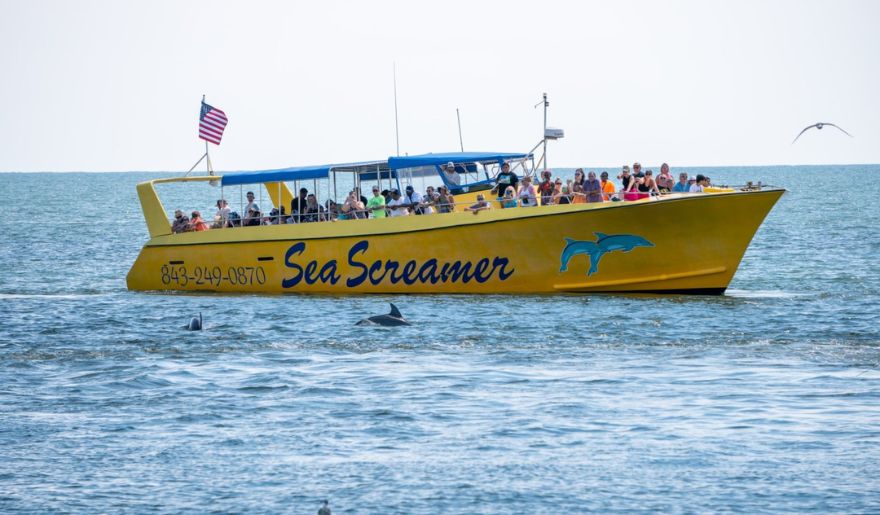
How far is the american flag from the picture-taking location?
29.3m

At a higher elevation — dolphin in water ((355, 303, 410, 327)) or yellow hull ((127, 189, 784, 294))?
yellow hull ((127, 189, 784, 294))

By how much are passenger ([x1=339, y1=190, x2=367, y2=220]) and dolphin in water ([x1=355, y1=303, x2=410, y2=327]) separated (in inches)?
174

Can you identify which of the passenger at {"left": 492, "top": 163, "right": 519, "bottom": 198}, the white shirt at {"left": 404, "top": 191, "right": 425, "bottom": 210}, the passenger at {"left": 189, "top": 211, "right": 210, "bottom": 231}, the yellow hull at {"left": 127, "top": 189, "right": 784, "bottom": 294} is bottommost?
the yellow hull at {"left": 127, "top": 189, "right": 784, "bottom": 294}

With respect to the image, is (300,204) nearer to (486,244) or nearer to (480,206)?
(480,206)

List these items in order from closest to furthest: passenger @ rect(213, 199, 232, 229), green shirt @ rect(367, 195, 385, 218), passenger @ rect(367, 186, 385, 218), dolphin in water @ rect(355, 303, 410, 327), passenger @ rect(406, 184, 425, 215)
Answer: dolphin in water @ rect(355, 303, 410, 327)
passenger @ rect(406, 184, 425, 215)
passenger @ rect(367, 186, 385, 218)
green shirt @ rect(367, 195, 385, 218)
passenger @ rect(213, 199, 232, 229)

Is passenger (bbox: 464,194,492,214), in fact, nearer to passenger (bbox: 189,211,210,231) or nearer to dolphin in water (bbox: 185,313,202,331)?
dolphin in water (bbox: 185,313,202,331)

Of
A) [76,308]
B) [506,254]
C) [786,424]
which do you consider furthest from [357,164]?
[786,424]

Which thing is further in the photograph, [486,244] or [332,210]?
Answer: [332,210]

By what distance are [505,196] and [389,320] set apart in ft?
16.8

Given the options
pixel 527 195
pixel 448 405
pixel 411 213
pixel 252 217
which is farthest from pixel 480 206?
pixel 448 405

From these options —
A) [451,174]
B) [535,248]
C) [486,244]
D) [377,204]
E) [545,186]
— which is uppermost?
[451,174]

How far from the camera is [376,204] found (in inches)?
1027

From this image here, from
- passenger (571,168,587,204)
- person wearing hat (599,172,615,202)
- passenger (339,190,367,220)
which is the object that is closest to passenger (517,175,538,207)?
passenger (571,168,587,204)

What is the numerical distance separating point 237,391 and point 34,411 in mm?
2484
